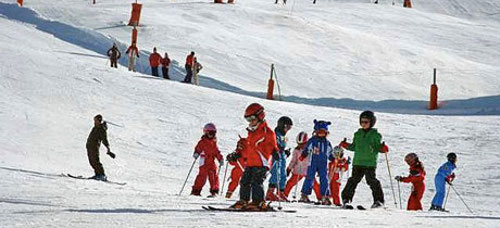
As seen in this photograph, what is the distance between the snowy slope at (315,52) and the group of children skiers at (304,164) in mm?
15029

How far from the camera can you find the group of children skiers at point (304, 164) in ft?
32.6

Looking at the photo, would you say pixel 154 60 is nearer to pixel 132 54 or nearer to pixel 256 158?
pixel 132 54

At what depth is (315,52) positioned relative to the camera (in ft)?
128

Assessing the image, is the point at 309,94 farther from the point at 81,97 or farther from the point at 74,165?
the point at 74,165

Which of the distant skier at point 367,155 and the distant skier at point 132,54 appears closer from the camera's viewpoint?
the distant skier at point 367,155

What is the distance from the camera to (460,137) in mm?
22047

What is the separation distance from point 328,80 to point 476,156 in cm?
1473

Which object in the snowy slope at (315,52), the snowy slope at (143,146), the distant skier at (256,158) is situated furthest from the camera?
the snowy slope at (315,52)

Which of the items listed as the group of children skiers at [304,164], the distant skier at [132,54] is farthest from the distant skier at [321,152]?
the distant skier at [132,54]

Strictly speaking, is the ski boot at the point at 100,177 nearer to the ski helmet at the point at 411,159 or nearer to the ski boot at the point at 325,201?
the ski boot at the point at 325,201

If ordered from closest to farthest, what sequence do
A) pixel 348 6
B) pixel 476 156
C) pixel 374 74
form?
pixel 476 156 < pixel 374 74 < pixel 348 6

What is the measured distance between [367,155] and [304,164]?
2.68m

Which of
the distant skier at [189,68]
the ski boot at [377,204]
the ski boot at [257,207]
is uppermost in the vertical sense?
the distant skier at [189,68]

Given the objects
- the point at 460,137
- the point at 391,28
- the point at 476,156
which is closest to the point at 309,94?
the point at 460,137
